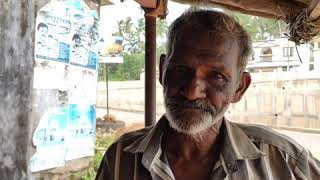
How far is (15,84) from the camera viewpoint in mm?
559

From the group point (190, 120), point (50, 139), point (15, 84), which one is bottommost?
point (50, 139)

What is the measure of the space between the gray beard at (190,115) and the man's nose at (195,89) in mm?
17

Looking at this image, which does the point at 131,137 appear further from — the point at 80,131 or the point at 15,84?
the point at 80,131

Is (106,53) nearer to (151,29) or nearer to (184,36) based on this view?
(151,29)

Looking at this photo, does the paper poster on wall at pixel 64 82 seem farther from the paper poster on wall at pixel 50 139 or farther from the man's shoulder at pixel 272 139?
→ the man's shoulder at pixel 272 139

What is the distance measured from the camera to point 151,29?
98.9 inches

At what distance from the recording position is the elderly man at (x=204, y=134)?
4.52 feet

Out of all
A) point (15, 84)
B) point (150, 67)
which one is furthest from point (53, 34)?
point (15, 84)

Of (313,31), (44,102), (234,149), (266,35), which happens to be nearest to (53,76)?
(44,102)

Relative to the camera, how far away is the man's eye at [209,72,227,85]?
142 cm

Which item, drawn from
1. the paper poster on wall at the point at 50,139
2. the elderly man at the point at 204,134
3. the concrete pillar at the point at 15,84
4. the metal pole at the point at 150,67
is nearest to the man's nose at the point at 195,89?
the elderly man at the point at 204,134

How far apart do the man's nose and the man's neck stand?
0.46 ft

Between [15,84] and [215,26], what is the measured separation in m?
1.04

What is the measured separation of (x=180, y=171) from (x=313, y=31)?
0.99m
